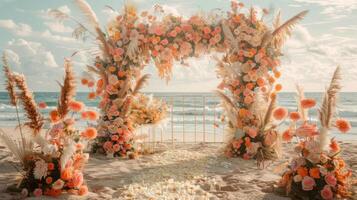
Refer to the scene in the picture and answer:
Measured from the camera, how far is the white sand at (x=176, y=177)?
4.30m

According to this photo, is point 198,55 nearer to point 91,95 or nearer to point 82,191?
point 91,95

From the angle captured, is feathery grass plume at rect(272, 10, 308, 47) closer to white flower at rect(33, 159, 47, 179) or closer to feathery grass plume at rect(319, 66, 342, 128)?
feathery grass plume at rect(319, 66, 342, 128)

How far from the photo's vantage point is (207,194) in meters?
4.34

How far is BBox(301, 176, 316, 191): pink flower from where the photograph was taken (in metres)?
3.90

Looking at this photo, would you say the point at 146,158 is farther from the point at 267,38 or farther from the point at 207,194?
the point at 267,38

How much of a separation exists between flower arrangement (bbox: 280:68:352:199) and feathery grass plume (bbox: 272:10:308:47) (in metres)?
2.78

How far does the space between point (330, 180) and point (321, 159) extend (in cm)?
23

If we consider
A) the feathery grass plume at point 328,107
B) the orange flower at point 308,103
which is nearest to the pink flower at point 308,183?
the feathery grass plume at point 328,107

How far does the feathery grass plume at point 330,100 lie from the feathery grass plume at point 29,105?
2.92 meters

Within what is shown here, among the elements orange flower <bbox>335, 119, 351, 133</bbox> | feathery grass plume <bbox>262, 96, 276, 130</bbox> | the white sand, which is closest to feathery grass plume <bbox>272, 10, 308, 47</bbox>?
feathery grass plume <bbox>262, 96, 276, 130</bbox>

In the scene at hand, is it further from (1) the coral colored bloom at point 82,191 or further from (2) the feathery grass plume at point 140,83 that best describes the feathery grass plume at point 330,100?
(2) the feathery grass plume at point 140,83

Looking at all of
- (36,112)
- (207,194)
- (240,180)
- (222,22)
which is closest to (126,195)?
(207,194)

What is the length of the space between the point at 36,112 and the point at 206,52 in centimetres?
397

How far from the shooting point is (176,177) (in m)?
5.12
